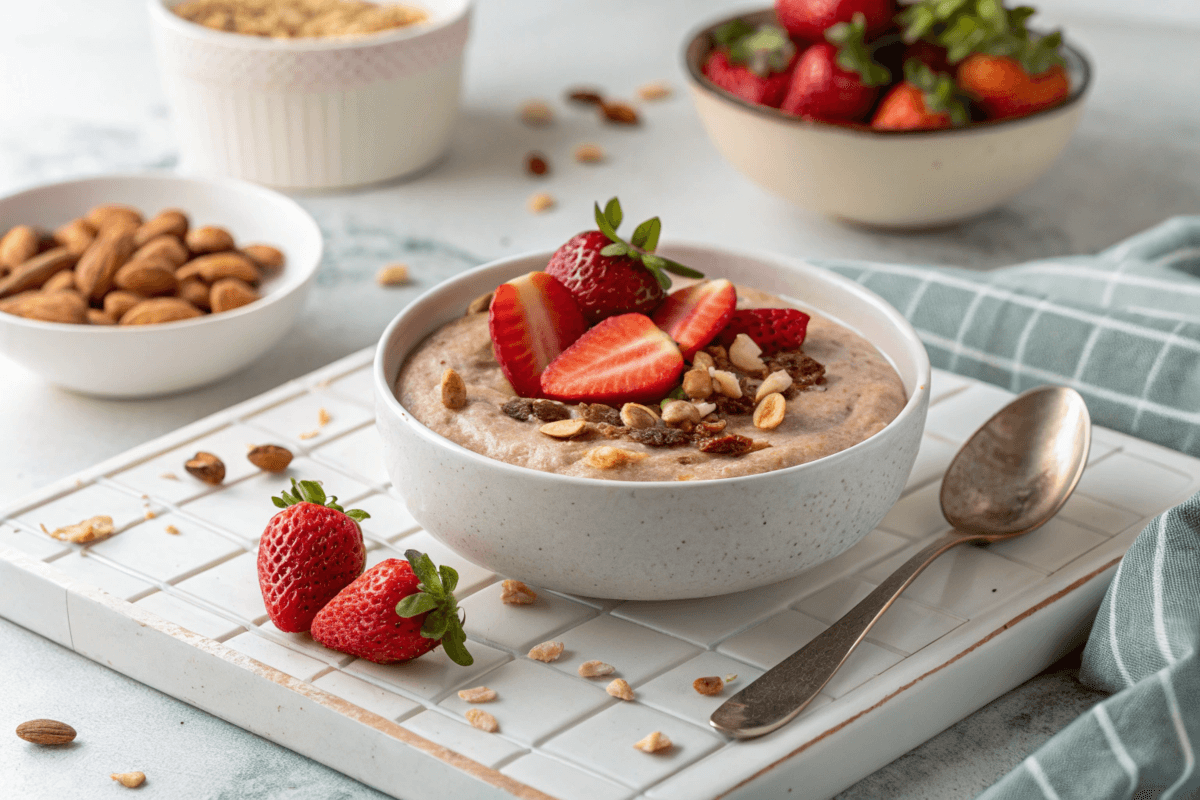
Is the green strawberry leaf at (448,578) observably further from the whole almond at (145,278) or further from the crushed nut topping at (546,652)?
the whole almond at (145,278)

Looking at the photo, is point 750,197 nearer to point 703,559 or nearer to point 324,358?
point 324,358

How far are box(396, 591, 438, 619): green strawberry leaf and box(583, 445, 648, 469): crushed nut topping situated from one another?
0.57 feet

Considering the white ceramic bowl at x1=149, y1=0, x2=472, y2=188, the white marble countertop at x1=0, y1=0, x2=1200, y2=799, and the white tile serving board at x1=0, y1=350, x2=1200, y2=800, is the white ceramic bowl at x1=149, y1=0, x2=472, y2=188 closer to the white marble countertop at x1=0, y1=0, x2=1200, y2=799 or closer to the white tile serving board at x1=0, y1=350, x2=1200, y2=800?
the white marble countertop at x1=0, y1=0, x2=1200, y2=799

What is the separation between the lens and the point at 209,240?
1.76 m

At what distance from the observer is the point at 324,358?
70.9 inches

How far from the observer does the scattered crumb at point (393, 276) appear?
2.02 m

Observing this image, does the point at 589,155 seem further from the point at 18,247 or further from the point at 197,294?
the point at 18,247

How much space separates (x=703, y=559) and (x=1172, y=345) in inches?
30.5

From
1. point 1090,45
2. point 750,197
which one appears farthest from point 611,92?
point 1090,45

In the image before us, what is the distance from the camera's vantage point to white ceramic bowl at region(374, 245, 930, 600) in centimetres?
101

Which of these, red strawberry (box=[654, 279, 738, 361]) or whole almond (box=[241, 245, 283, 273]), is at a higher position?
red strawberry (box=[654, 279, 738, 361])

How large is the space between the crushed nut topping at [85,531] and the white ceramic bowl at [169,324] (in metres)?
0.36

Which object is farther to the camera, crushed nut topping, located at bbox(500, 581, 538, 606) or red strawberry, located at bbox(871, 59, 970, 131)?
red strawberry, located at bbox(871, 59, 970, 131)

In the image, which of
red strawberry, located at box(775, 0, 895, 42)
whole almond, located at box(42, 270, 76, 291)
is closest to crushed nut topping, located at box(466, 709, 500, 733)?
whole almond, located at box(42, 270, 76, 291)
